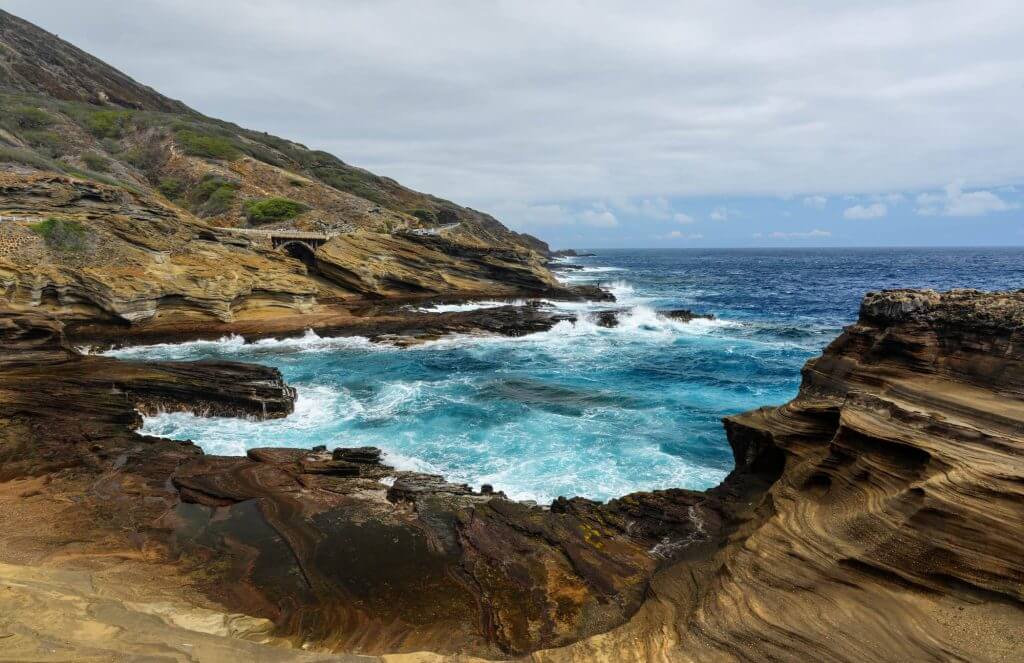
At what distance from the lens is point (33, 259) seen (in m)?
25.5

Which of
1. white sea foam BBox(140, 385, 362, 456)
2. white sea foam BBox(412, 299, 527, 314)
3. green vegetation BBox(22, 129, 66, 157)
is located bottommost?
white sea foam BBox(140, 385, 362, 456)

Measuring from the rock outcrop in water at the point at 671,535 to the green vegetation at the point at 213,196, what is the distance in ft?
150

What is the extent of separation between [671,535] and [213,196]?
58.4 meters

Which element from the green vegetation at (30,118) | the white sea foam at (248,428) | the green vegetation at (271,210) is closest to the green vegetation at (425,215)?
the green vegetation at (271,210)

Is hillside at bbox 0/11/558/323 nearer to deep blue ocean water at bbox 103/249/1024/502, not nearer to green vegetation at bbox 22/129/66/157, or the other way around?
green vegetation at bbox 22/129/66/157

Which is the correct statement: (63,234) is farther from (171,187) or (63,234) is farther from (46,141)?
(46,141)

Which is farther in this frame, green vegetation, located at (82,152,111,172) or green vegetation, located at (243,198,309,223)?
green vegetation, located at (82,152,111,172)

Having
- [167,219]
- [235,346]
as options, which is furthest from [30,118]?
[235,346]

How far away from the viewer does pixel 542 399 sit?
68.4 ft

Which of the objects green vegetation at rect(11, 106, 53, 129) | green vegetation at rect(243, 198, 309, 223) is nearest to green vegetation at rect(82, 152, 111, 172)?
green vegetation at rect(11, 106, 53, 129)

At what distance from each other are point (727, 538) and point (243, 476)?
32.5ft

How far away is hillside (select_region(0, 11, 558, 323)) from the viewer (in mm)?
27097

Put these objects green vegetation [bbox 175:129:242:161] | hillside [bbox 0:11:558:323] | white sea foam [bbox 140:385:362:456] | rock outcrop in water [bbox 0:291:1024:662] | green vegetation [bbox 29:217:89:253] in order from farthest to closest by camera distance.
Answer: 1. green vegetation [bbox 175:129:242:161]
2. hillside [bbox 0:11:558:323]
3. green vegetation [bbox 29:217:89:253]
4. white sea foam [bbox 140:385:362:456]
5. rock outcrop in water [bbox 0:291:1024:662]

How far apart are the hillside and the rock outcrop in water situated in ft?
59.2
